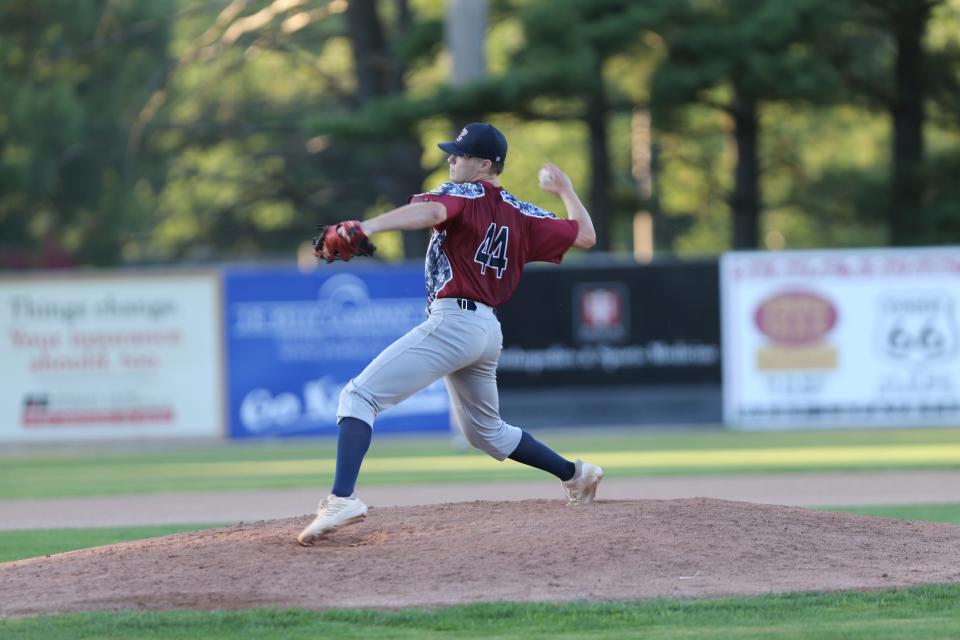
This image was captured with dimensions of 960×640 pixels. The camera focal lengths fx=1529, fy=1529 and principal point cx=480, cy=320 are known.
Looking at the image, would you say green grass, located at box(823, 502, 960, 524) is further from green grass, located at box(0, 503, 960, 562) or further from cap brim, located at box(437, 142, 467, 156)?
cap brim, located at box(437, 142, 467, 156)

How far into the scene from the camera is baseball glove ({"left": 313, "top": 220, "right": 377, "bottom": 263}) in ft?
19.9

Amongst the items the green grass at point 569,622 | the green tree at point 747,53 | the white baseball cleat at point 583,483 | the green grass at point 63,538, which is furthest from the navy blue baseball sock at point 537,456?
the green tree at point 747,53

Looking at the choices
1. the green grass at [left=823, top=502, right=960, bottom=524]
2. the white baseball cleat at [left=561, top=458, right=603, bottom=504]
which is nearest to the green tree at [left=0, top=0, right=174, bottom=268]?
the green grass at [left=823, top=502, right=960, bottom=524]

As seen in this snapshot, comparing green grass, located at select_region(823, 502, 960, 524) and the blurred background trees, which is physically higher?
the blurred background trees

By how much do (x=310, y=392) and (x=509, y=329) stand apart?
2.48m

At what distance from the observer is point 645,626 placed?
5.52 metres

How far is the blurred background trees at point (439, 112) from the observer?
23578mm

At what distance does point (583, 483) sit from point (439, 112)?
16385mm

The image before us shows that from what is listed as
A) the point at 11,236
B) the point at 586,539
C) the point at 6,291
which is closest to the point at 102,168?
the point at 11,236

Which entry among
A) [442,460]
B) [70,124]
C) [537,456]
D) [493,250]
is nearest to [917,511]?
[537,456]

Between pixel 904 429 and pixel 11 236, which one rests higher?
pixel 11 236

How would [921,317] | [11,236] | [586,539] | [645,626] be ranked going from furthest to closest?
[11,236] → [921,317] → [586,539] → [645,626]

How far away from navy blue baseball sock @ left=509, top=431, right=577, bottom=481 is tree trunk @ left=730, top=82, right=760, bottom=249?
19.2 m

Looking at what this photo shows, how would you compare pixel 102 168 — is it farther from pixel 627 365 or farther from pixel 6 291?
pixel 627 365
